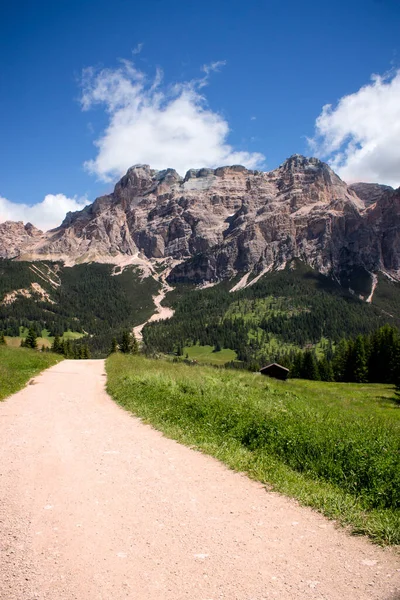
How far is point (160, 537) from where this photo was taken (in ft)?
20.5

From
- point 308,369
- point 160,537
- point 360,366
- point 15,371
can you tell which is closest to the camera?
point 160,537

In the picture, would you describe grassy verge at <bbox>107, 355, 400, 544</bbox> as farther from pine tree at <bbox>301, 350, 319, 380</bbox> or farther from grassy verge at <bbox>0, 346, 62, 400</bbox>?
pine tree at <bbox>301, 350, 319, 380</bbox>

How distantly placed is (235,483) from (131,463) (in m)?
2.92

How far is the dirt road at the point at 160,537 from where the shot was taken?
5.00 meters

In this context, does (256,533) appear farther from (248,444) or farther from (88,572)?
(248,444)

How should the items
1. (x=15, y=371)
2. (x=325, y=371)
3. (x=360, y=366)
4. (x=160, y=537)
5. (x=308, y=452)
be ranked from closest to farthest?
(x=160, y=537), (x=308, y=452), (x=15, y=371), (x=360, y=366), (x=325, y=371)

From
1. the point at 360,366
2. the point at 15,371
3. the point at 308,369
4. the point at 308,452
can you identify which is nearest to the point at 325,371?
the point at 308,369

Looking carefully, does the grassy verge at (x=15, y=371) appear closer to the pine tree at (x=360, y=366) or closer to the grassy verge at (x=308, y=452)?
the grassy verge at (x=308, y=452)

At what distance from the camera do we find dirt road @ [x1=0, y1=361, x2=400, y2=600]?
5.00m

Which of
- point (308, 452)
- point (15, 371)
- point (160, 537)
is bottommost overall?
point (15, 371)

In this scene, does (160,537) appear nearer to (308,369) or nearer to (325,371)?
(308,369)

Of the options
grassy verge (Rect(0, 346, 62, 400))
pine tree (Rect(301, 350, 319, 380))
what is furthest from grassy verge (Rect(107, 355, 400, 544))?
pine tree (Rect(301, 350, 319, 380))

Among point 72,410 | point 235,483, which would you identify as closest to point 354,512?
point 235,483

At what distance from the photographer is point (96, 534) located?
6281 mm
